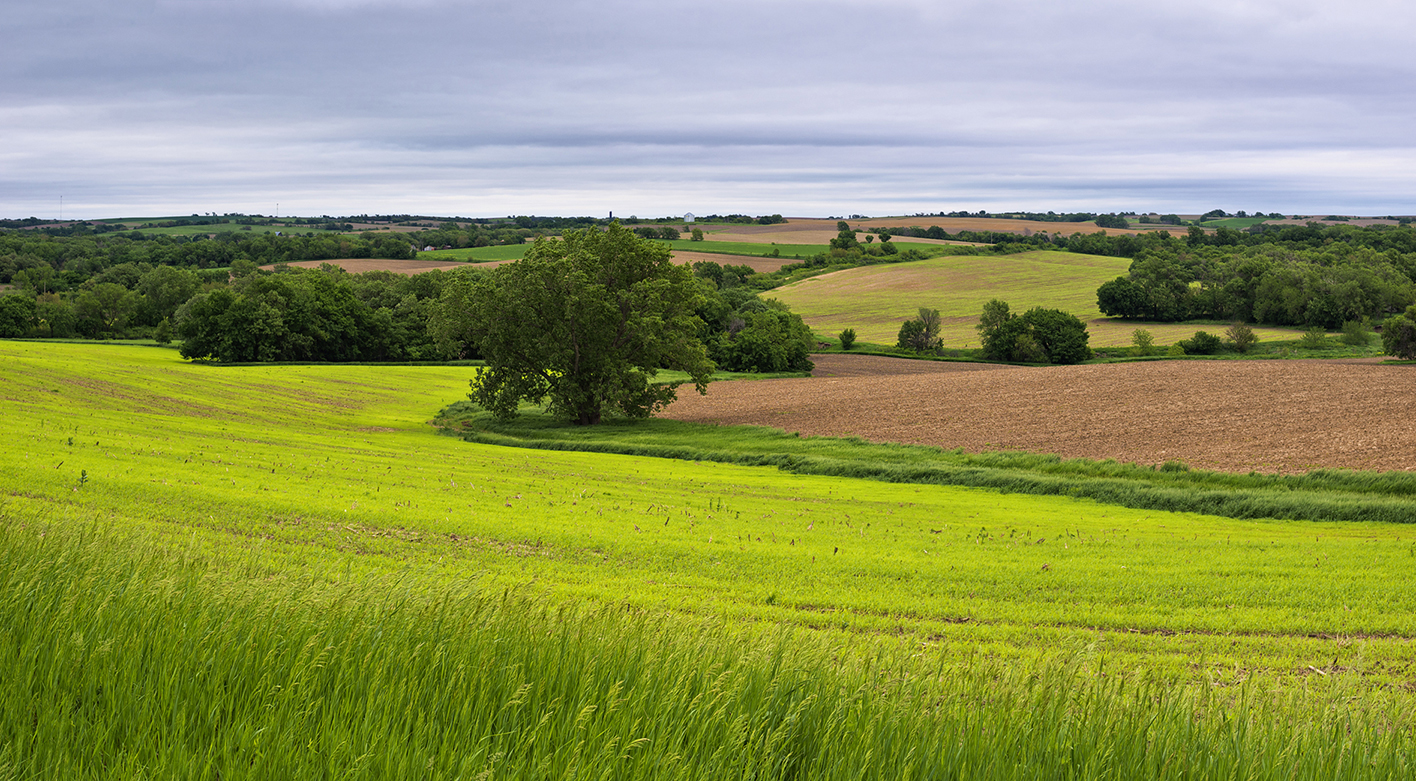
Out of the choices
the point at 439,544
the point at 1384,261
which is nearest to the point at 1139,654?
the point at 439,544

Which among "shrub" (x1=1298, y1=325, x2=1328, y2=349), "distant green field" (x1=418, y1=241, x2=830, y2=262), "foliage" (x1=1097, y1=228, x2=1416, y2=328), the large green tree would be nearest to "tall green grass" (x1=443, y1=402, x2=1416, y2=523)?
the large green tree

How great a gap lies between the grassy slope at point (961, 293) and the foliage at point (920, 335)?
18.7 ft

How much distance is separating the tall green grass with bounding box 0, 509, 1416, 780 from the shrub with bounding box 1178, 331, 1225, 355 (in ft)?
338

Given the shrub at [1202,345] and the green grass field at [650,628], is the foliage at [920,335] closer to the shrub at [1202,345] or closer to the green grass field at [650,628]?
the shrub at [1202,345]

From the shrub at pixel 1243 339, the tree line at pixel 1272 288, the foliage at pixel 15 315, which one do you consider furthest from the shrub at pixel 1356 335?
the foliage at pixel 15 315

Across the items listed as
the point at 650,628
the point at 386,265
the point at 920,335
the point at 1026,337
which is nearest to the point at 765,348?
the point at 920,335

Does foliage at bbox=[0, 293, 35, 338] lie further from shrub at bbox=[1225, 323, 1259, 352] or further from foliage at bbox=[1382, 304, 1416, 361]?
foliage at bbox=[1382, 304, 1416, 361]

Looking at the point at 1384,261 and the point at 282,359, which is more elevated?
the point at 1384,261

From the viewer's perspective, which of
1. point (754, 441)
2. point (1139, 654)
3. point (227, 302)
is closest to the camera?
point (1139, 654)

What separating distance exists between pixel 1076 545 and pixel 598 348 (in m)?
34.8

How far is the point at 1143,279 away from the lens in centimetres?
12169

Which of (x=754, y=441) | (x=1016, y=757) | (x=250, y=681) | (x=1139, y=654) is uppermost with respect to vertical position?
(x=250, y=681)

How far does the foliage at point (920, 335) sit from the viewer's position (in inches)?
4161

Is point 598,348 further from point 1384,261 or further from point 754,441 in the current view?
point 1384,261
